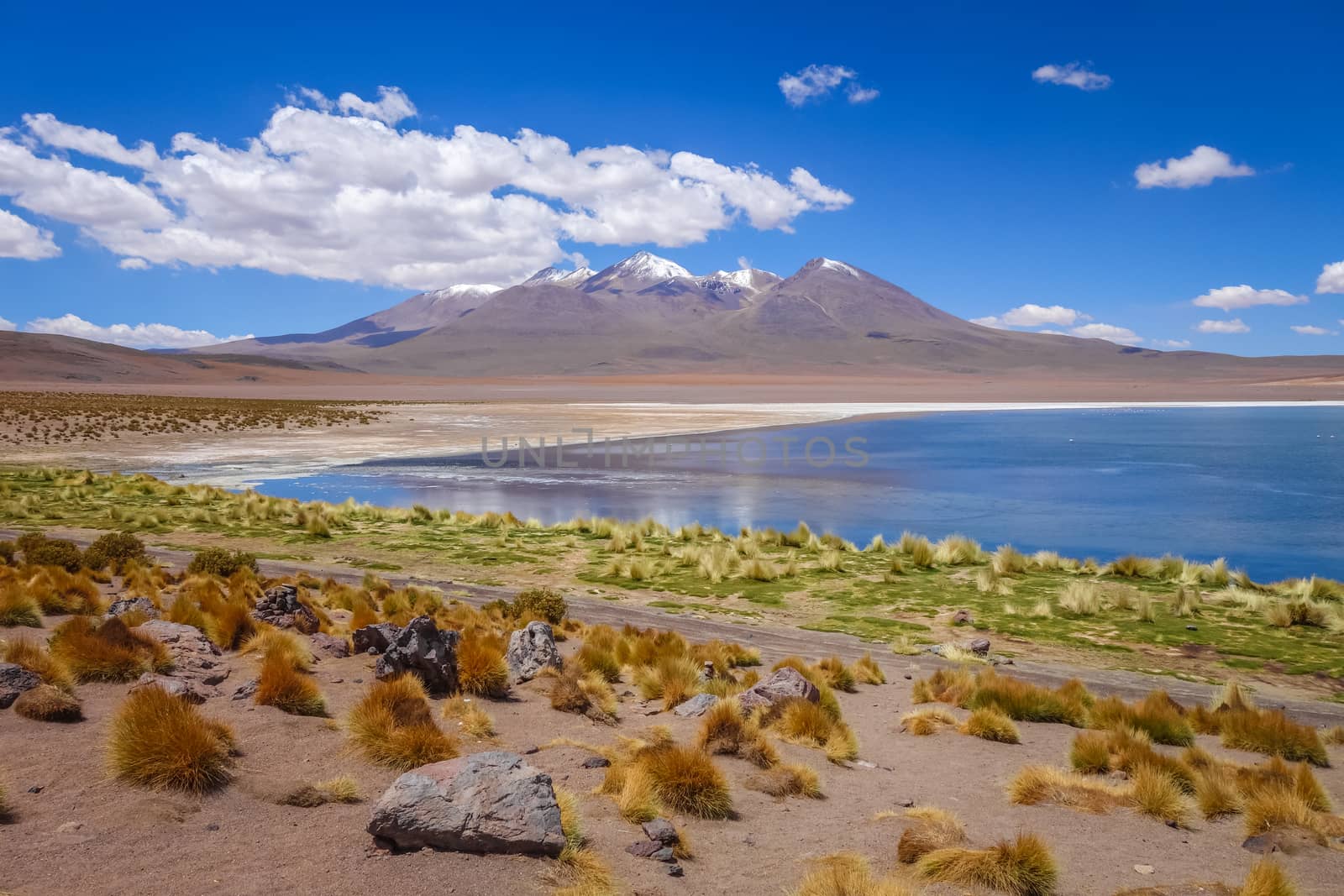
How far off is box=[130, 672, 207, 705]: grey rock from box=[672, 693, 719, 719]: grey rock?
3.66 metres

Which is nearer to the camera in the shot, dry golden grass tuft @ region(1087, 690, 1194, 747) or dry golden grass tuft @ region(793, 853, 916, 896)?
dry golden grass tuft @ region(793, 853, 916, 896)

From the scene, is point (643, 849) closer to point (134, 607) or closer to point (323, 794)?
point (323, 794)

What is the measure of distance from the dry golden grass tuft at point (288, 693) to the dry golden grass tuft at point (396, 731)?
42 cm

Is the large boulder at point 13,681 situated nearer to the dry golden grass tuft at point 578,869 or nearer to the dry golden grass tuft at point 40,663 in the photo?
the dry golden grass tuft at point 40,663

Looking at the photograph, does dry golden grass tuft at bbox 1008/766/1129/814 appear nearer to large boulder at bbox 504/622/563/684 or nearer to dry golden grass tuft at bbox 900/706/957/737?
dry golden grass tuft at bbox 900/706/957/737

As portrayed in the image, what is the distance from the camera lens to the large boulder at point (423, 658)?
722 cm

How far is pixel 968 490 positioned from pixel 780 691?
2338cm

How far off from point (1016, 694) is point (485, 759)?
5.56 m

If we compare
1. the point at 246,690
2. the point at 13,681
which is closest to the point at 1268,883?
the point at 246,690

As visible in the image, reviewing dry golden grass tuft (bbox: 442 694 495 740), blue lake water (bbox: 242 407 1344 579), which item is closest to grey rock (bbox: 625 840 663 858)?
dry golden grass tuft (bbox: 442 694 495 740)

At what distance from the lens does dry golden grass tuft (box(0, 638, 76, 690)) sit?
19.6 ft

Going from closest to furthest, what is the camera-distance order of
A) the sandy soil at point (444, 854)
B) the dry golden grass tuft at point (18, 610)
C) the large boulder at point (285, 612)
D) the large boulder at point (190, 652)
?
the sandy soil at point (444, 854), the large boulder at point (190, 652), the dry golden grass tuft at point (18, 610), the large boulder at point (285, 612)

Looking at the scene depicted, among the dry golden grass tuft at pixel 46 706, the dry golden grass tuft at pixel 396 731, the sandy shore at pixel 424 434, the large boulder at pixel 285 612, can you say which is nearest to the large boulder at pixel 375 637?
the large boulder at pixel 285 612

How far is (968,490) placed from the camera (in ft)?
95.9
